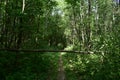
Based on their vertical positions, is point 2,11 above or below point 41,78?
above

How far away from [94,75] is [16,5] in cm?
1069

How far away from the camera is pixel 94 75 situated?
14070 mm

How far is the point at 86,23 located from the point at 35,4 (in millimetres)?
6783

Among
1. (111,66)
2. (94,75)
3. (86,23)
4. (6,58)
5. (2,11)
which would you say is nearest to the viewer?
(111,66)

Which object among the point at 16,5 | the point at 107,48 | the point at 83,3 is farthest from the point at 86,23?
the point at 107,48

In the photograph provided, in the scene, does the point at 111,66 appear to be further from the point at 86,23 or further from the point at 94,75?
the point at 86,23

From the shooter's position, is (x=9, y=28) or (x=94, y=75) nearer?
(x=94, y=75)

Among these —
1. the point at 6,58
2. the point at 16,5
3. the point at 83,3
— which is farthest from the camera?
the point at 83,3

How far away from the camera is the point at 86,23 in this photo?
23.4 meters

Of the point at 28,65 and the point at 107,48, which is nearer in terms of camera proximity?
the point at 107,48

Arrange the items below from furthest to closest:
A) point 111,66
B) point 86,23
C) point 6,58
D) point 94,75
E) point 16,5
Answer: point 86,23
point 16,5
point 6,58
point 94,75
point 111,66

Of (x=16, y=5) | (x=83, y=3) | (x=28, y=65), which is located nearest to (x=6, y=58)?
(x=28, y=65)

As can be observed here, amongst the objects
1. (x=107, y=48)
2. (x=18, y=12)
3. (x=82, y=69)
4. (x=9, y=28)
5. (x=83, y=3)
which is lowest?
(x=82, y=69)

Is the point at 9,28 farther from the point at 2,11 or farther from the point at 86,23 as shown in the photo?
the point at 86,23
